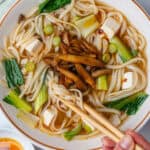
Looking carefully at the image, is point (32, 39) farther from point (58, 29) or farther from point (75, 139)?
point (75, 139)

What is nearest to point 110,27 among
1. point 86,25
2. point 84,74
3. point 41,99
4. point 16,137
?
point 86,25

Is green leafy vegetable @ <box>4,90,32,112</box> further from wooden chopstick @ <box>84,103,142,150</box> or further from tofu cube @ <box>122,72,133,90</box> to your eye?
tofu cube @ <box>122,72,133,90</box>

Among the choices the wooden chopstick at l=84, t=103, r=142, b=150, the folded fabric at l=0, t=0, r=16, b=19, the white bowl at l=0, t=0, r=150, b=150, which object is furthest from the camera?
the folded fabric at l=0, t=0, r=16, b=19

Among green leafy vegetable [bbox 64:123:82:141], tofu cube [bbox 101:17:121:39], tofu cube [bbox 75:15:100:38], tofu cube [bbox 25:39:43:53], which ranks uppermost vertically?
tofu cube [bbox 25:39:43:53]

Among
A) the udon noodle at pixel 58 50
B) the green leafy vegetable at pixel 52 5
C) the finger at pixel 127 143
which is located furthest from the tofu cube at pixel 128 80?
the finger at pixel 127 143

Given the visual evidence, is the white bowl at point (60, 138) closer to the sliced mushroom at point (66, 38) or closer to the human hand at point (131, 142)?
the sliced mushroom at point (66, 38)

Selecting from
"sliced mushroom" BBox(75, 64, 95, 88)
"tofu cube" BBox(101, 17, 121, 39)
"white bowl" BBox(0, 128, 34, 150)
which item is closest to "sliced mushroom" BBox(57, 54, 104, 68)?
"sliced mushroom" BBox(75, 64, 95, 88)
